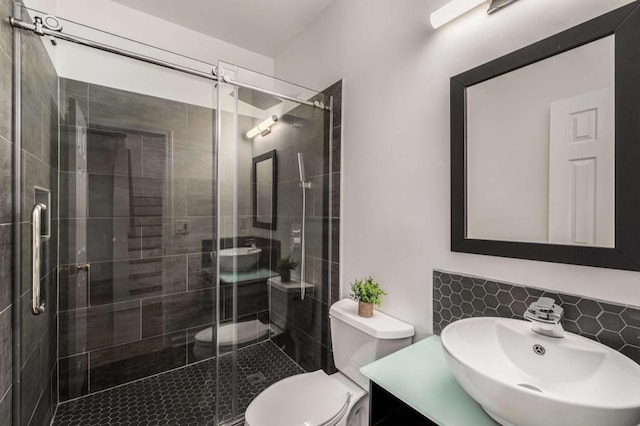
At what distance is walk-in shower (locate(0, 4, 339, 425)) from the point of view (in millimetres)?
1698

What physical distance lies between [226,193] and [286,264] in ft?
2.02

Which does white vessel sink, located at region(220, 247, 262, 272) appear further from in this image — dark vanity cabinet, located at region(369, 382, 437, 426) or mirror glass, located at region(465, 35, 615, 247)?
mirror glass, located at region(465, 35, 615, 247)

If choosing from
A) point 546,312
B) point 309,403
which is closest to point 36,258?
point 309,403

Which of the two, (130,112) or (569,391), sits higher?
(130,112)

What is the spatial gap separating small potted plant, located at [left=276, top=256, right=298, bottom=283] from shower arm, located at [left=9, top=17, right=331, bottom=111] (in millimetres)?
1067

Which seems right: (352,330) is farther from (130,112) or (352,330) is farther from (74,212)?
(130,112)

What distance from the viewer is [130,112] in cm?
207

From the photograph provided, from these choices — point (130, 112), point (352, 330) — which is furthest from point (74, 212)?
point (352, 330)

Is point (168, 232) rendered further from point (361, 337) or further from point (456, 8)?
point (456, 8)

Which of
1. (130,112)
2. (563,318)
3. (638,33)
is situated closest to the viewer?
(638,33)

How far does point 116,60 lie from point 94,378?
213 centimetres

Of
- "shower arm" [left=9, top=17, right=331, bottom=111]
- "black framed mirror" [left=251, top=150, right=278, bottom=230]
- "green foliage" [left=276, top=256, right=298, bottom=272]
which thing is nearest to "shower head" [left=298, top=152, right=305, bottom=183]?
"black framed mirror" [left=251, top=150, right=278, bottom=230]

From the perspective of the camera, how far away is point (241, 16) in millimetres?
2148

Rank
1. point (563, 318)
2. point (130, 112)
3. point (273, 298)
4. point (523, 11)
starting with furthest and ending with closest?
point (130, 112) < point (273, 298) < point (523, 11) < point (563, 318)
